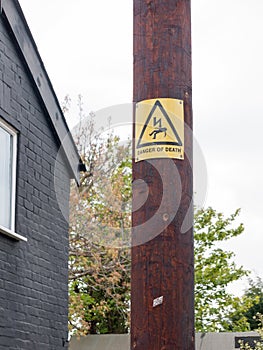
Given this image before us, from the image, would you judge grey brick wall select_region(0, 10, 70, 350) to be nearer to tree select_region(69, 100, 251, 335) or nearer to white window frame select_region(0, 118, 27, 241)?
white window frame select_region(0, 118, 27, 241)

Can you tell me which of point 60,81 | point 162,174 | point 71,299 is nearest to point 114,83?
point 60,81

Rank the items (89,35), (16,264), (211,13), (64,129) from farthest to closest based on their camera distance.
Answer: (89,35)
(211,13)
(64,129)
(16,264)

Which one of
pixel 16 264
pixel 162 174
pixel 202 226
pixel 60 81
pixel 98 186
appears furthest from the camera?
pixel 202 226

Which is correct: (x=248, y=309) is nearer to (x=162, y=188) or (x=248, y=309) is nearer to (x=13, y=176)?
(x=13, y=176)

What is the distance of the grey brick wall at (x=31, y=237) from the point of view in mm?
9039

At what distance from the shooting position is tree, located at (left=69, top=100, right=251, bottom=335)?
1928cm

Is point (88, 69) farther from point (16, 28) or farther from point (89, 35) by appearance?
point (16, 28)

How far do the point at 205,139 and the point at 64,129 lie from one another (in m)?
15.4

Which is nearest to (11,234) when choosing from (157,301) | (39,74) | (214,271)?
(39,74)

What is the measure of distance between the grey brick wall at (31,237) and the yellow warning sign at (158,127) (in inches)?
227

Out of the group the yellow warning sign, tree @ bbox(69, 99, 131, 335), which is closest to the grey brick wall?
the yellow warning sign

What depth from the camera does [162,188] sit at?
3197 millimetres

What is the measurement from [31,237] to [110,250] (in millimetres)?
10178

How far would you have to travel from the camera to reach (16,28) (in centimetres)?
974
